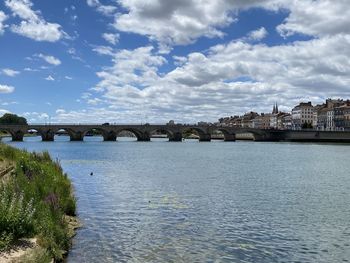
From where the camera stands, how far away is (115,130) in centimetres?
16225

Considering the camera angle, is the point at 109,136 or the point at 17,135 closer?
the point at 17,135

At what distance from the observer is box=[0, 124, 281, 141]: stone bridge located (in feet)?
506

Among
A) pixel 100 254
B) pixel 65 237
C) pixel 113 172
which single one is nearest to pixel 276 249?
pixel 100 254

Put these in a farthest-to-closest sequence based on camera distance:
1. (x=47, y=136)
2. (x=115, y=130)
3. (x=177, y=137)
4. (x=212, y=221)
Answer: (x=177, y=137) < (x=115, y=130) < (x=47, y=136) < (x=212, y=221)

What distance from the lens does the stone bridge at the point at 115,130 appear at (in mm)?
154375

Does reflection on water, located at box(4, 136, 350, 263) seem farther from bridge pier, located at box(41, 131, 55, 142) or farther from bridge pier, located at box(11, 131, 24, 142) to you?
bridge pier, located at box(41, 131, 55, 142)

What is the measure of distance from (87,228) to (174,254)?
5.19 metres

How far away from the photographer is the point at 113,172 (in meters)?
46.0

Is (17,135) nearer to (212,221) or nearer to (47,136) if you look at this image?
(47,136)

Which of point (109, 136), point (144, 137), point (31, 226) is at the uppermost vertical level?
point (109, 136)

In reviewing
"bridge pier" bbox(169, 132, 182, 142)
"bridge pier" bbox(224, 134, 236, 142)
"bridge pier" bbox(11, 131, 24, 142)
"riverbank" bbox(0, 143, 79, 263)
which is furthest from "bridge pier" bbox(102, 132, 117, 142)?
"riverbank" bbox(0, 143, 79, 263)

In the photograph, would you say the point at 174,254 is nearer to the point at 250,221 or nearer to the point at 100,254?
the point at 100,254

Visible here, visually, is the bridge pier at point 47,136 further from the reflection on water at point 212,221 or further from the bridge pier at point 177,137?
the reflection on water at point 212,221

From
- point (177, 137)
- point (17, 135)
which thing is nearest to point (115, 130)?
point (177, 137)
